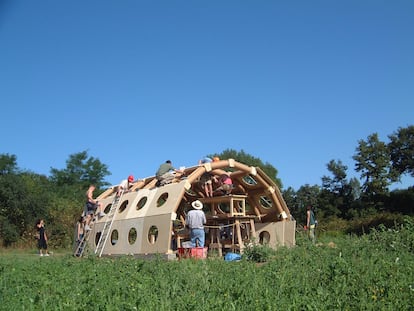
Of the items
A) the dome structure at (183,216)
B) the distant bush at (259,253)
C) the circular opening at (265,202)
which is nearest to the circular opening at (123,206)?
the dome structure at (183,216)

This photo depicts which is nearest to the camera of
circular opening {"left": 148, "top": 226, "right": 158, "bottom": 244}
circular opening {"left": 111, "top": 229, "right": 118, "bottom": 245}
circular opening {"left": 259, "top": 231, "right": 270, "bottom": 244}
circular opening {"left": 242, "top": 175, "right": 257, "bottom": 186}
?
circular opening {"left": 148, "top": 226, "right": 158, "bottom": 244}

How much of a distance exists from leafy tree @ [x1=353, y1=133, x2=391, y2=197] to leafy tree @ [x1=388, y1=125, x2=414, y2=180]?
1.74 feet

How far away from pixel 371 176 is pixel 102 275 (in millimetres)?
31290

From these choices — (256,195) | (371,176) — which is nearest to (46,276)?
(256,195)

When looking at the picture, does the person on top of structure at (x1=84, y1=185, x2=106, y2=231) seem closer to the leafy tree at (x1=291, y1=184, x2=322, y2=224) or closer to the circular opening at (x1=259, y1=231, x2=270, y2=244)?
the circular opening at (x1=259, y1=231, x2=270, y2=244)

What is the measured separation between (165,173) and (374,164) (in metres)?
24.4

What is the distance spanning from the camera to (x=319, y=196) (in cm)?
3728

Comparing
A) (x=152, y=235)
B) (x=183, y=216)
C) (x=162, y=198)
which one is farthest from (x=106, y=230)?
(x=183, y=216)

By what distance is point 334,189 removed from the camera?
124ft

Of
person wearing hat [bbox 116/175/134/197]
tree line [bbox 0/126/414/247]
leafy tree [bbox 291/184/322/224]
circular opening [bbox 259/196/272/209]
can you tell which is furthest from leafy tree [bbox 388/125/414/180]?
person wearing hat [bbox 116/175/134/197]

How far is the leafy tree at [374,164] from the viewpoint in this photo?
33.6 meters

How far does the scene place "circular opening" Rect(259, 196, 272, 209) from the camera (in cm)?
1685

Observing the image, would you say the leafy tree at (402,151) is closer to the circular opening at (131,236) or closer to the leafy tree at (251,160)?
the leafy tree at (251,160)

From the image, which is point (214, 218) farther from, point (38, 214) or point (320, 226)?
point (320, 226)
